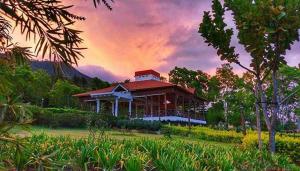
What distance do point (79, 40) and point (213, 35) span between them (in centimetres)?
887

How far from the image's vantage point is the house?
→ 43.1m

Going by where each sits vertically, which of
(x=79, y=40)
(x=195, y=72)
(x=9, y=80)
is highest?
(x=195, y=72)

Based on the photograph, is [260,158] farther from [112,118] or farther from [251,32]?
[112,118]

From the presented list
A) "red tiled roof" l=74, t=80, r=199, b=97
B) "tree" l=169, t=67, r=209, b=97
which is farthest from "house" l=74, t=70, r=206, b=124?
"tree" l=169, t=67, r=209, b=97

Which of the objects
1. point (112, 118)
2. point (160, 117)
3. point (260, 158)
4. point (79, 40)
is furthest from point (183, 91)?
point (79, 40)

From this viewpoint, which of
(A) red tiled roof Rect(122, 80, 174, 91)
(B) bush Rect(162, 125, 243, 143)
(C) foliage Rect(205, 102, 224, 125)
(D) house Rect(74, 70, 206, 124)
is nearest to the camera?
(B) bush Rect(162, 125, 243, 143)

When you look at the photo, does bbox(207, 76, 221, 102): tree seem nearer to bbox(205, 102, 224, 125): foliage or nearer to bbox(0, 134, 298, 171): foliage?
bbox(205, 102, 224, 125): foliage

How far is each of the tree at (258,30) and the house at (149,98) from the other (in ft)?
91.5

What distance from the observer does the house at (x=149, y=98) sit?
43125 mm

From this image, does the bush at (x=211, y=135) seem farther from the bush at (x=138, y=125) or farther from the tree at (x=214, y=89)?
the tree at (x=214, y=89)

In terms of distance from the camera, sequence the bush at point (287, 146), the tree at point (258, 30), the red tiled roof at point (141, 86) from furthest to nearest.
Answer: the red tiled roof at point (141, 86) < the bush at point (287, 146) < the tree at point (258, 30)

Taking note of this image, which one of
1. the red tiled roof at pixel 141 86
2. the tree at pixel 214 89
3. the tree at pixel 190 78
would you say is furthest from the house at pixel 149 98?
the tree at pixel 190 78

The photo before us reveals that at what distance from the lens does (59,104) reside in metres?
52.3

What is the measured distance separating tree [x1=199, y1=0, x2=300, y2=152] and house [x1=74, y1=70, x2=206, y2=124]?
2789cm
